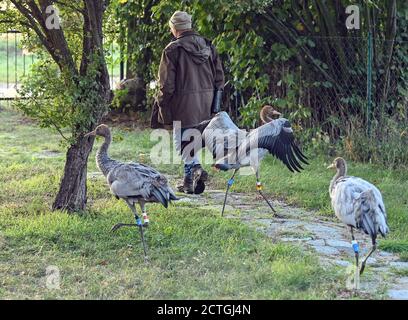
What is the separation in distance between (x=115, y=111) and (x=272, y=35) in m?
4.77

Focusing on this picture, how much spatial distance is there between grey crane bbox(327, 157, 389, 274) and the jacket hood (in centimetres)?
320

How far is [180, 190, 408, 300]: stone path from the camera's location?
6578 millimetres

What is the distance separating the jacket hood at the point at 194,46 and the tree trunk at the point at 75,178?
5.78 feet

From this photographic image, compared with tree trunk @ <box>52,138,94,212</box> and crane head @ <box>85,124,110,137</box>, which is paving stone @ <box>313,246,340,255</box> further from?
tree trunk @ <box>52,138,94,212</box>

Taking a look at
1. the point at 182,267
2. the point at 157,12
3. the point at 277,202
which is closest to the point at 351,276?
the point at 182,267

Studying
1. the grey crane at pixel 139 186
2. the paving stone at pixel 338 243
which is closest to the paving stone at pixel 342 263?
the paving stone at pixel 338 243

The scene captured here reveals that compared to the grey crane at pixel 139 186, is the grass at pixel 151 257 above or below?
below

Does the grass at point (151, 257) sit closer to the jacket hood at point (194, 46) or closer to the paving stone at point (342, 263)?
the paving stone at point (342, 263)

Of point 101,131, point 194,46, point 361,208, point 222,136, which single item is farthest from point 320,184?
point 361,208

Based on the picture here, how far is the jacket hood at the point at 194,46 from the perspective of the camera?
9.58 m

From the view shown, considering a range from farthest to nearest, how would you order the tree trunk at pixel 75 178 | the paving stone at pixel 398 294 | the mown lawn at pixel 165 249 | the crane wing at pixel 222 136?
the crane wing at pixel 222 136
the tree trunk at pixel 75 178
the mown lawn at pixel 165 249
the paving stone at pixel 398 294

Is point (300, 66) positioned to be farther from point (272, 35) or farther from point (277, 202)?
point (277, 202)

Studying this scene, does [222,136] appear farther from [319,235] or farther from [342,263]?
[342,263]

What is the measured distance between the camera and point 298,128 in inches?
485
